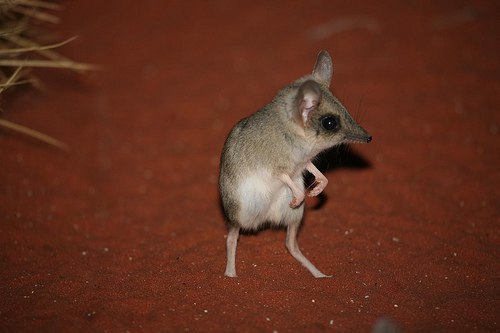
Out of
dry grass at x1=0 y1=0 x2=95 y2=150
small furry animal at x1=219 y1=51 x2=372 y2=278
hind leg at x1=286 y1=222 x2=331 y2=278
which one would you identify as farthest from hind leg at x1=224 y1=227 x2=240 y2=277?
dry grass at x1=0 y1=0 x2=95 y2=150

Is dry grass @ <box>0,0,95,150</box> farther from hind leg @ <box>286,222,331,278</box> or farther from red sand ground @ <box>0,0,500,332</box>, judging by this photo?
hind leg @ <box>286,222,331,278</box>

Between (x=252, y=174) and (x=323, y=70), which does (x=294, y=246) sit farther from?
(x=323, y=70)

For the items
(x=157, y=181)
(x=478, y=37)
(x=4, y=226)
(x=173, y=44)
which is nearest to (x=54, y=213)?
(x=4, y=226)

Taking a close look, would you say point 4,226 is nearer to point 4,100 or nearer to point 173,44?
point 4,100

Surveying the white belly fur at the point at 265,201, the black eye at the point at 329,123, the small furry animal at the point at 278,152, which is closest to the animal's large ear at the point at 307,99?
the small furry animal at the point at 278,152

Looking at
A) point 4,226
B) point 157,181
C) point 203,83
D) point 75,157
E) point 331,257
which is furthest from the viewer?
point 203,83

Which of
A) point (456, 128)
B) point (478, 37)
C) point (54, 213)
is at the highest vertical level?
point (478, 37)

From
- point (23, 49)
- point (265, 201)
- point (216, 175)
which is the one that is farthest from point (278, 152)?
point (23, 49)
